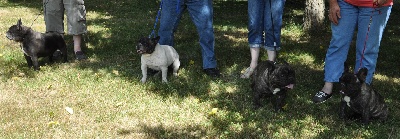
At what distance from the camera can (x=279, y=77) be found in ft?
16.3

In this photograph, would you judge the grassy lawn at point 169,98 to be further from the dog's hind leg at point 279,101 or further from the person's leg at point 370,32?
the person's leg at point 370,32

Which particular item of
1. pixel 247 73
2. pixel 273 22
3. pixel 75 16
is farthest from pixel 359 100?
pixel 75 16

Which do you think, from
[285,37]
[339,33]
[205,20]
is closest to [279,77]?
[339,33]

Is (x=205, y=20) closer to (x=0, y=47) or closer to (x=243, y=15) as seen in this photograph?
(x=0, y=47)

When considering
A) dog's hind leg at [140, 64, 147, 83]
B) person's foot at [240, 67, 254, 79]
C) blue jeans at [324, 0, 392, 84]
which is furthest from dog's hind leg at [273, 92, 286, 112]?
dog's hind leg at [140, 64, 147, 83]

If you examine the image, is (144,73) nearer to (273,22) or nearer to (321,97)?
(273,22)

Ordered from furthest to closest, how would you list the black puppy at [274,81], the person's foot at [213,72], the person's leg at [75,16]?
the person's leg at [75,16]
the person's foot at [213,72]
the black puppy at [274,81]

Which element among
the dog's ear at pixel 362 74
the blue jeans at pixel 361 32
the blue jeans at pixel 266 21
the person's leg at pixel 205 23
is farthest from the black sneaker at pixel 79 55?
the dog's ear at pixel 362 74

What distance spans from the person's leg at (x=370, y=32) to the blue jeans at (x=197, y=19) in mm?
2326

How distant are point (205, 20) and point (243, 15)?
270 inches

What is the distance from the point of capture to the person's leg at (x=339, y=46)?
5189 mm

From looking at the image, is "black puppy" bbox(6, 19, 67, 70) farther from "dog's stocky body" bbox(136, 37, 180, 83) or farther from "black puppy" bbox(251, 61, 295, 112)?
"black puppy" bbox(251, 61, 295, 112)

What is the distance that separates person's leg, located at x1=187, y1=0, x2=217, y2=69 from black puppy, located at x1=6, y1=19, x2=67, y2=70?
255cm

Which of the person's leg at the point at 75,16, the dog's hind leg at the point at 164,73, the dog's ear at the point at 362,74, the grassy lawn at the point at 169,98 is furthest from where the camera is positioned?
the person's leg at the point at 75,16
